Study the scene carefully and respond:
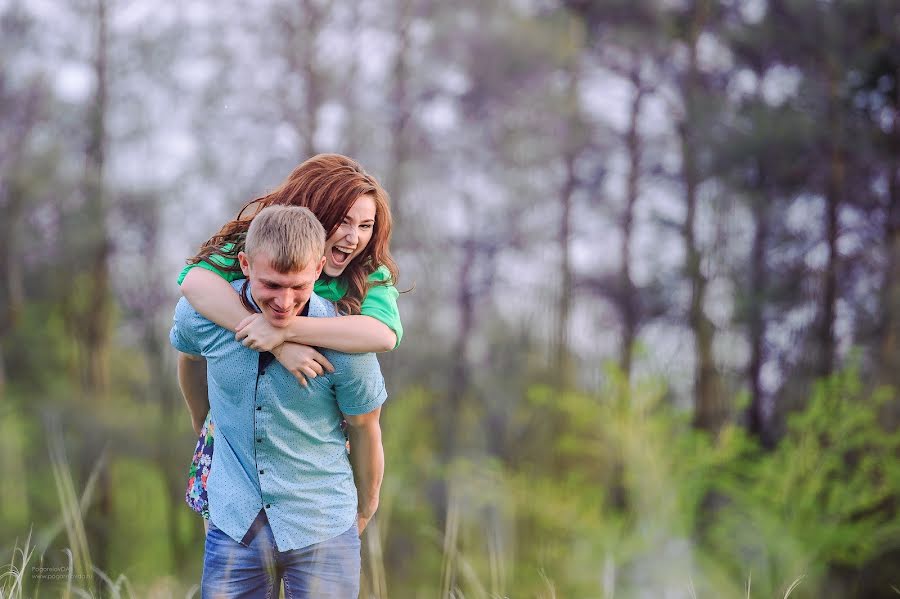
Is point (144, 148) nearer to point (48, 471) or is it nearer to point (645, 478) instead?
point (48, 471)

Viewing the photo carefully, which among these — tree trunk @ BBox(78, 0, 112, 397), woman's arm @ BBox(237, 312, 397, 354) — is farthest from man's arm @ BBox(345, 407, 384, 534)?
tree trunk @ BBox(78, 0, 112, 397)

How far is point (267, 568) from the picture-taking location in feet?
3.38

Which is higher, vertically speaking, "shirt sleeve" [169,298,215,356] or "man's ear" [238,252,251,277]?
"man's ear" [238,252,251,277]


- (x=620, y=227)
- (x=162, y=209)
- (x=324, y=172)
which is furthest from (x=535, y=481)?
(x=324, y=172)

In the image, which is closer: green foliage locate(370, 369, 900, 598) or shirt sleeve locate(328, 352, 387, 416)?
shirt sleeve locate(328, 352, 387, 416)

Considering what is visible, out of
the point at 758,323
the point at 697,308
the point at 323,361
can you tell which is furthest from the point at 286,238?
the point at 697,308

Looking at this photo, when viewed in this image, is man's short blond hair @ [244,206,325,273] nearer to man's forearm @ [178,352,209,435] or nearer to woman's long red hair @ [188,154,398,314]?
woman's long red hair @ [188,154,398,314]

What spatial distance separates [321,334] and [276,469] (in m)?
0.19

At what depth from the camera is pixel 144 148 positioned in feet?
21.8

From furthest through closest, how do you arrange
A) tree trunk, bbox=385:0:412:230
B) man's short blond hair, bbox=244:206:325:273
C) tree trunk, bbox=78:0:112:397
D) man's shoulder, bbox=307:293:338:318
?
1. tree trunk, bbox=385:0:412:230
2. tree trunk, bbox=78:0:112:397
3. man's shoulder, bbox=307:293:338:318
4. man's short blond hair, bbox=244:206:325:273

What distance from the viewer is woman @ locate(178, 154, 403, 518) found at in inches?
38.9

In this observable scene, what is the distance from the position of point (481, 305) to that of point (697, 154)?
7.48 ft

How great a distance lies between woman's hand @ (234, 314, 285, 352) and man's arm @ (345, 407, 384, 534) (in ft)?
0.50

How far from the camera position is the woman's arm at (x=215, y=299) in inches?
39.7
